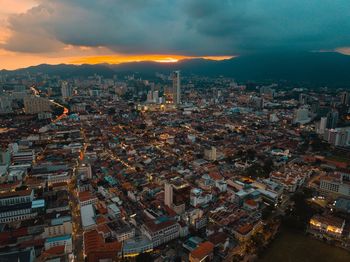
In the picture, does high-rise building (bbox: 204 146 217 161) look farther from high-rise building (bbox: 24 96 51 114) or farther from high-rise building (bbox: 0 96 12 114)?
high-rise building (bbox: 0 96 12 114)

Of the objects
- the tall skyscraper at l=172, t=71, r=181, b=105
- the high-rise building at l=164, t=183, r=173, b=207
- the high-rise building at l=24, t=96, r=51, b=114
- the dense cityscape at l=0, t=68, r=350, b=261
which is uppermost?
the tall skyscraper at l=172, t=71, r=181, b=105

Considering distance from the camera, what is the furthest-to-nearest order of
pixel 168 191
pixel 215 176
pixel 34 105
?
pixel 34 105 → pixel 215 176 → pixel 168 191

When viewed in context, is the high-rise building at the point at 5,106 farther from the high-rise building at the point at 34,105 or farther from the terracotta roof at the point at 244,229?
the terracotta roof at the point at 244,229

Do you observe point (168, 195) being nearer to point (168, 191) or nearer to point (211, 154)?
point (168, 191)

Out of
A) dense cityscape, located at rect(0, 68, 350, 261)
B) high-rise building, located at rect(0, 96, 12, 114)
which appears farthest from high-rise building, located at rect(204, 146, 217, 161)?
high-rise building, located at rect(0, 96, 12, 114)

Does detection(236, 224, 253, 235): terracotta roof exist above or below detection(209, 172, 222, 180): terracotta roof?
below

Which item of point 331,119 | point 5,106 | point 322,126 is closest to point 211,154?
point 322,126
